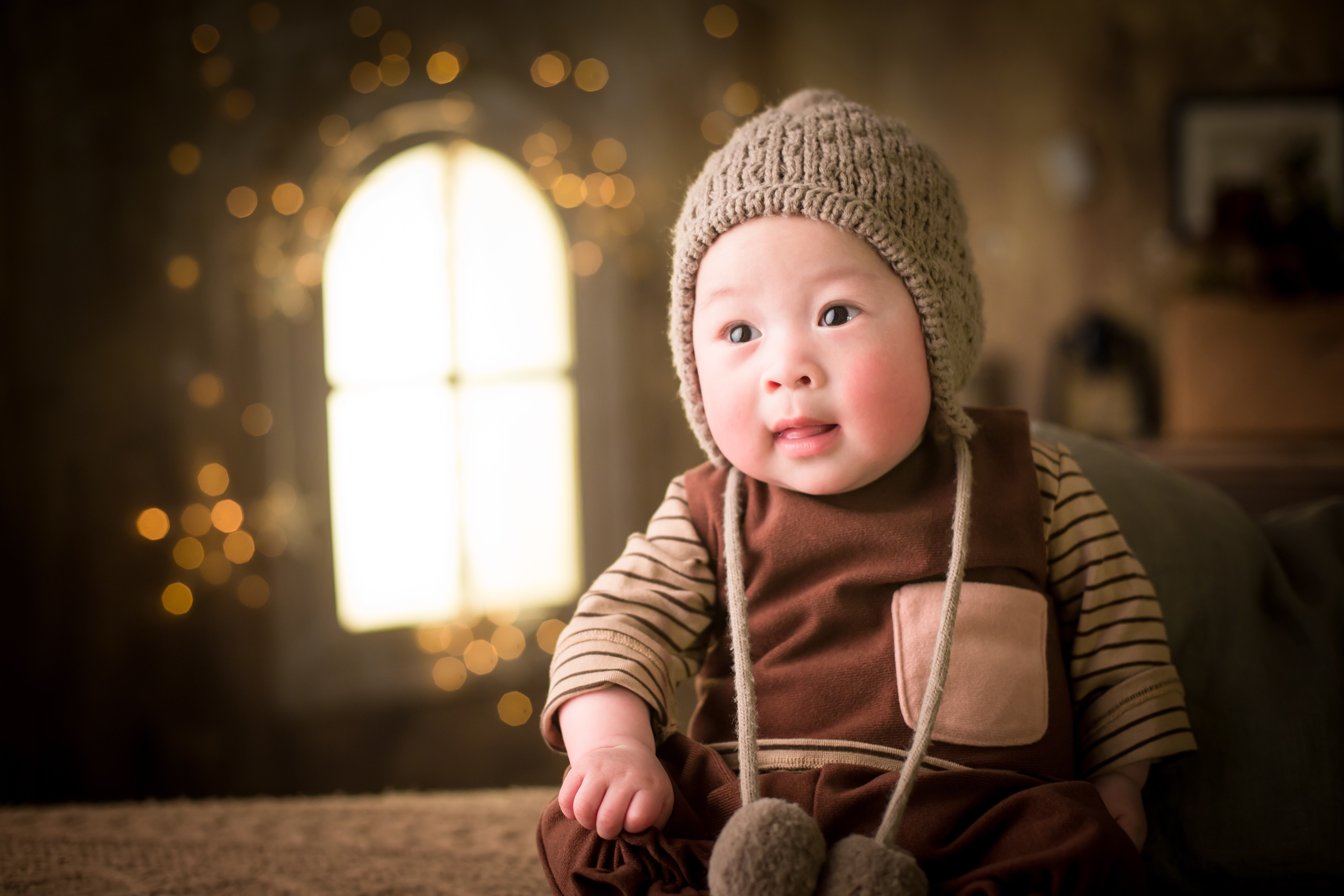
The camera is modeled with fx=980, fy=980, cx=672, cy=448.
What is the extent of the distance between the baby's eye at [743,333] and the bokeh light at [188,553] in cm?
211

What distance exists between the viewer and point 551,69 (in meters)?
2.71

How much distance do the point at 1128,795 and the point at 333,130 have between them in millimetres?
2420

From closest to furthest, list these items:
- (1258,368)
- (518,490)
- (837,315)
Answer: (837,315)
(1258,368)
(518,490)

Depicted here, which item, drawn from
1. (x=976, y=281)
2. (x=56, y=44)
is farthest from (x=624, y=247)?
(x=976, y=281)

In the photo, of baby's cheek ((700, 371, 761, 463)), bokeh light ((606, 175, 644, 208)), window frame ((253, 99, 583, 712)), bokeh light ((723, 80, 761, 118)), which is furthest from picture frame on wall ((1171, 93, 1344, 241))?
baby's cheek ((700, 371, 761, 463))

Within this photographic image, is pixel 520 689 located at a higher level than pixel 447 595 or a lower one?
lower

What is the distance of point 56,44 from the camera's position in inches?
93.9

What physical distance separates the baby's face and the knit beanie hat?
0.05 feet

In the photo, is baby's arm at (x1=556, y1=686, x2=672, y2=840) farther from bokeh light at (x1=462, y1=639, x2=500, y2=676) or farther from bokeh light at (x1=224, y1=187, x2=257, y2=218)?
bokeh light at (x1=224, y1=187, x2=257, y2=218)

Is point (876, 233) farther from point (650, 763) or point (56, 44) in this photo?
point (56, 44)

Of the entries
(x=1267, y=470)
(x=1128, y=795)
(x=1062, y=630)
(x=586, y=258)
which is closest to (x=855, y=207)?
(x=1062, y=630)

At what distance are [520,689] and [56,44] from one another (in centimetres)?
202

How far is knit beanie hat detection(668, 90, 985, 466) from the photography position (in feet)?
2.72

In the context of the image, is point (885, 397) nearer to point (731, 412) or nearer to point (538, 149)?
point (731, 412)
